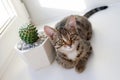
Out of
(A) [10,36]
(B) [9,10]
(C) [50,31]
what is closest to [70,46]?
(C) [50,31]

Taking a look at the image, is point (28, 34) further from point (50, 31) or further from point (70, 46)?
point (70, 46)

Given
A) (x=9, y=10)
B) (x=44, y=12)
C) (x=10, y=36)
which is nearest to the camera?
(x=10, y=36)

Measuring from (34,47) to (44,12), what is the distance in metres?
0.59

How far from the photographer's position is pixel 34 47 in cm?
100

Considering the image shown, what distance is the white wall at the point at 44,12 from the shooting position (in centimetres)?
148

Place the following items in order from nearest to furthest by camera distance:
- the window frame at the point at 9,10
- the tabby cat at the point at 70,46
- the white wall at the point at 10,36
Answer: the tabby cat at the point at 70,46, the white wall at the point at 10,36, the window frame at the point at 9,10

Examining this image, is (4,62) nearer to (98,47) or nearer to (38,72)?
(38,72)

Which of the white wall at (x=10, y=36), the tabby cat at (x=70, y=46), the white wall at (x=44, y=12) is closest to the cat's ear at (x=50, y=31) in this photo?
the tabby cat at (x=70, y=46)

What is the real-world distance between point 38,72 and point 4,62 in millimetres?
223

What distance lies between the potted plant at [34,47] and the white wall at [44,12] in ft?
1.63

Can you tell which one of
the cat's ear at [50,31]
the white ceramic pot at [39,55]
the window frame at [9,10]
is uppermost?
the window frame at [9,10]

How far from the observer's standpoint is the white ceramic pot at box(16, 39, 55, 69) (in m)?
1.00

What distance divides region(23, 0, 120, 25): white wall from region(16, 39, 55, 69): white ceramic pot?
506 mm

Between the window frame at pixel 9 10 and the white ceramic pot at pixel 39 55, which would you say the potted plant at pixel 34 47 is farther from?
the window frame at pixel 9 10
